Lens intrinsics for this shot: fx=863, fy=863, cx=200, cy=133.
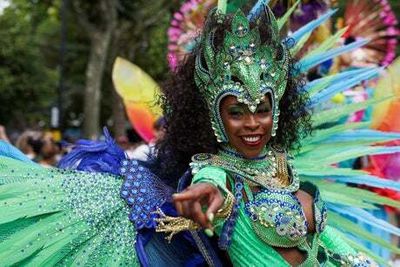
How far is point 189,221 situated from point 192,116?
1.78ft

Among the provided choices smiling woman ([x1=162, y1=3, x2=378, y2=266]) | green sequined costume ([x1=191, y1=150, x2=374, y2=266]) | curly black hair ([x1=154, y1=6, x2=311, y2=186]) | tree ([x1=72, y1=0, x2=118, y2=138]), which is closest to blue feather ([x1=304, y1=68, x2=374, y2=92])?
curly black hair ([x1=154, y1=6, x2=311, y2=186])

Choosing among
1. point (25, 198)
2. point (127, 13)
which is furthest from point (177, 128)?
point (127, 13)

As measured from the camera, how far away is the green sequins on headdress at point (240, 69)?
3.00 m

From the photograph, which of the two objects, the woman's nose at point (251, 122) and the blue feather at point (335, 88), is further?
the blue feather at point (335, 88)

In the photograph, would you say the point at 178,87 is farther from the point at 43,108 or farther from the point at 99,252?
the point at 43,108

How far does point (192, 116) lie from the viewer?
328 cm

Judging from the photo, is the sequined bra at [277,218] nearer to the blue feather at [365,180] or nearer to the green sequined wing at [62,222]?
the green sequined wing at [62,222]

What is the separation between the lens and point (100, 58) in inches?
767

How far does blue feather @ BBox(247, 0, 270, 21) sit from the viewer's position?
3249 mm

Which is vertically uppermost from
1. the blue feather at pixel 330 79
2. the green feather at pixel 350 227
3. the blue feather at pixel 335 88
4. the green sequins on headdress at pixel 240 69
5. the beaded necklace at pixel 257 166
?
the green sequins on headdress at pixel 240 69

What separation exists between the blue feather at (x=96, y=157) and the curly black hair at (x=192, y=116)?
17 centimetres

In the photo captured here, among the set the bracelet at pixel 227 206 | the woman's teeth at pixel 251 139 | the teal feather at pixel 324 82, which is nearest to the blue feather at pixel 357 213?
the teal feather at pixel 324 82

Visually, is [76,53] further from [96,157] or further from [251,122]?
[251,122]

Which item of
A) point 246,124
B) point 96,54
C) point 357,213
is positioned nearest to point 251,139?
point 246,124
